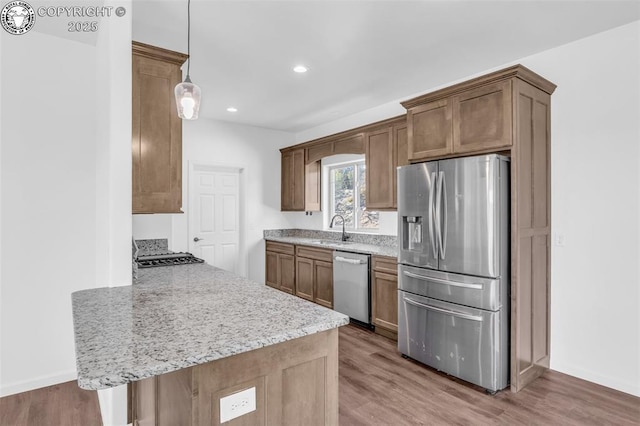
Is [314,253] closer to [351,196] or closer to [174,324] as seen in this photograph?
[351,196]

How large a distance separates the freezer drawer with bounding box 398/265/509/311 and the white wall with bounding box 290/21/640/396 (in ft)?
2.41

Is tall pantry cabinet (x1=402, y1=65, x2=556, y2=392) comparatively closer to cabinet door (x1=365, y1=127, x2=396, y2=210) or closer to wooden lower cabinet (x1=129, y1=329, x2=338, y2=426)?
cabinet door (x1=365, y1=127, x2=396, y2=210)

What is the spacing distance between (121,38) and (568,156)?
3.41 meters

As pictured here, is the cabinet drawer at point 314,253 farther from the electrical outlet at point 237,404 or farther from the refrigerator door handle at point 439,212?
the electrical outlet at point 237,404

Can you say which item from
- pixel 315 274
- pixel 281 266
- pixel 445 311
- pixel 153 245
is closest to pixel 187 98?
pixel 445 311

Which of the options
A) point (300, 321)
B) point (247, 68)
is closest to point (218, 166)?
point (247, 68)

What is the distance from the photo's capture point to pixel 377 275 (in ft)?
12.7

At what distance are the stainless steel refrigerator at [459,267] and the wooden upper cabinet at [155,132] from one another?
203cm

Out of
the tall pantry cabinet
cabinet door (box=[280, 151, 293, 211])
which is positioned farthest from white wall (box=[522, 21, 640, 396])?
cabinet door (box=[280, 151, 293, 211])

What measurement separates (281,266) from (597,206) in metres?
4.03

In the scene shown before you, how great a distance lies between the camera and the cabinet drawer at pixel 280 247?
530cm

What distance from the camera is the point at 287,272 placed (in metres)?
5.38

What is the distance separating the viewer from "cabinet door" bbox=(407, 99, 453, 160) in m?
3.07

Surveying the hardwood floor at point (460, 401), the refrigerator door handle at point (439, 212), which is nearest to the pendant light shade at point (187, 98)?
the refrigerator door handle at point (439, 212)
